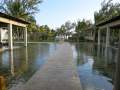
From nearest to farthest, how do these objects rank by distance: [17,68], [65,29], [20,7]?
[17,68] < [20,7] < [65,29]

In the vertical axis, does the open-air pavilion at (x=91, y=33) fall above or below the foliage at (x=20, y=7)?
below

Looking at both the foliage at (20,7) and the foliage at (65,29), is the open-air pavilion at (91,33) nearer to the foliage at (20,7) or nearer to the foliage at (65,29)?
the foliage at (20,7)

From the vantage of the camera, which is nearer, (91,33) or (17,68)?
(17,68)

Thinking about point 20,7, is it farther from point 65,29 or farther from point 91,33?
point 65,29

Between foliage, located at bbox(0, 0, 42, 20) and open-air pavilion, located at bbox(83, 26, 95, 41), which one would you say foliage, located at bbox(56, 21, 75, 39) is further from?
foliage, located at bbox(0, 0, 42, 20)

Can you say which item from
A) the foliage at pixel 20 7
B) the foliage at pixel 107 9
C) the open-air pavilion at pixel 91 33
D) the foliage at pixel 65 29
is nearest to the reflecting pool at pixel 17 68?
the open-air pavilion at pixel 91 33

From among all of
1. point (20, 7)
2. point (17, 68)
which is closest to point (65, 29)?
point (20, 7)

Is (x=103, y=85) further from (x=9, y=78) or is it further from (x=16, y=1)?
(x=16, y=1)

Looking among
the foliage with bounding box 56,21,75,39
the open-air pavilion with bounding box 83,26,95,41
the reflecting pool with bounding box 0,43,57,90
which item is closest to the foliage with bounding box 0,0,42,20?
the open-air pavilion with bounding box 83,26,95,41

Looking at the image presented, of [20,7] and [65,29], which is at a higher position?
[20,7]

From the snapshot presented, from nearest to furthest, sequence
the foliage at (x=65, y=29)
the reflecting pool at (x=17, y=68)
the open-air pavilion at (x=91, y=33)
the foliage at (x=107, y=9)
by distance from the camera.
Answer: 1. the reflecting pool at (x=17, y=68)
2. the open-air pavilion at (x=91, y=33)
3. the foliage at (x=107, y=9)
4. the foliage at (x=65, y=29)

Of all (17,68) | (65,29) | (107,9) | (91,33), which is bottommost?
(17,68)

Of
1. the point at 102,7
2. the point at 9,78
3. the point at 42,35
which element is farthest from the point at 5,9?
the point at 9,78

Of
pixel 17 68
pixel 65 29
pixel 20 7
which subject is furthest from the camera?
pixel 65 29
